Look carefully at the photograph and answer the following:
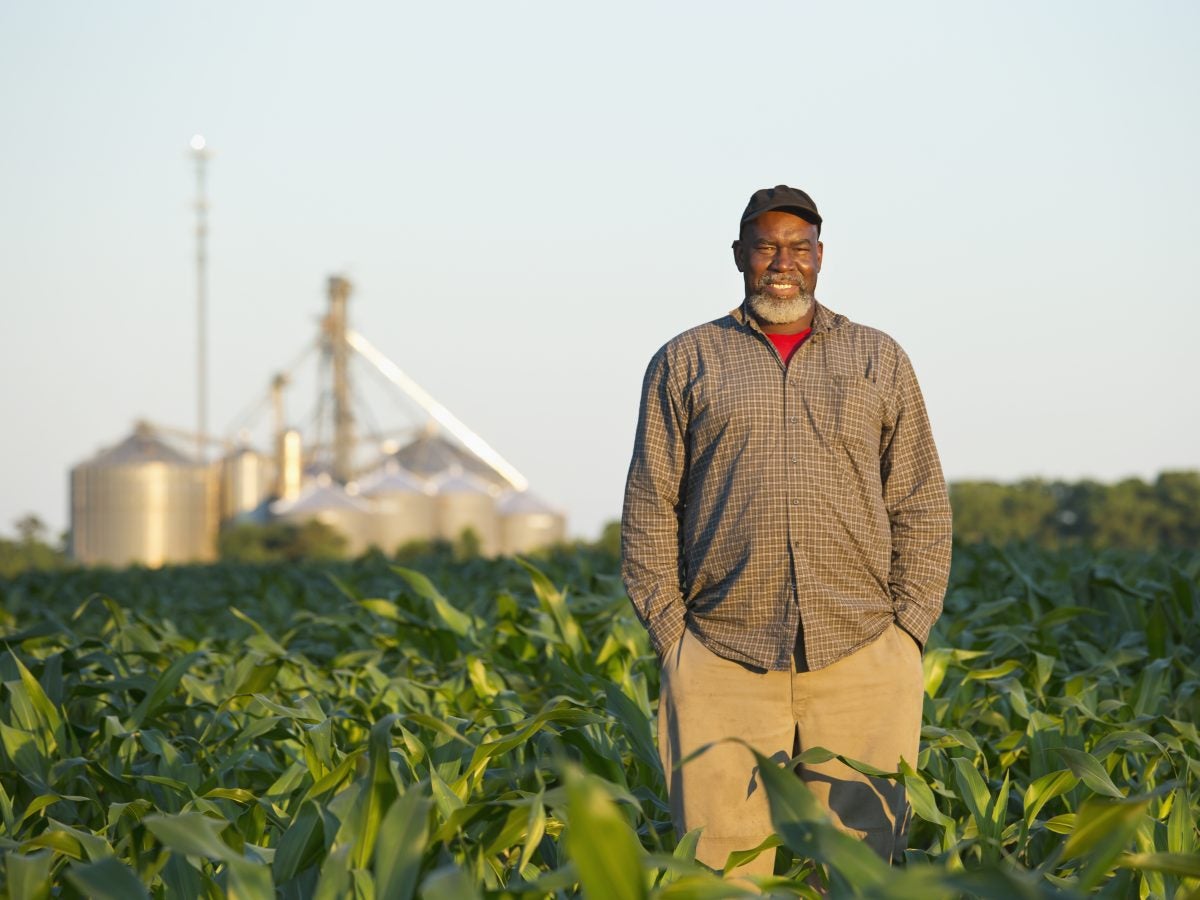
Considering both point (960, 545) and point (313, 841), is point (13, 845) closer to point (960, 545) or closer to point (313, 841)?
point (313, 841)

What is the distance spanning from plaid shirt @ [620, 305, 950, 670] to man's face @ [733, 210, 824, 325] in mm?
69

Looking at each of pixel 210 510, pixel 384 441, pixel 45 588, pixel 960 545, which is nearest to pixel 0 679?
pixel 960 545

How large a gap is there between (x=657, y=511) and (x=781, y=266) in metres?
0.64

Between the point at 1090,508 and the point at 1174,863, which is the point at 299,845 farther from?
the point at 1090,508

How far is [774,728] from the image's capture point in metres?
3.75

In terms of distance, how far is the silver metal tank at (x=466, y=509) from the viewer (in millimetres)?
67812

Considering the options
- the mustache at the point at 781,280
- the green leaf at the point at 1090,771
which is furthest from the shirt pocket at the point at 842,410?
the green leaf at the point at 1090,771

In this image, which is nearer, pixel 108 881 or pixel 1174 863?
pixel 1174 863

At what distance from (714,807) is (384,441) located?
84718 mm

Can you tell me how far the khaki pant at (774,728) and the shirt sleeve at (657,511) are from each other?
0.34ft

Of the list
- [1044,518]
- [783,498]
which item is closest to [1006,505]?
[1044,518]

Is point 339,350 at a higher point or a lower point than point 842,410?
lower

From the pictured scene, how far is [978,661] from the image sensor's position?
5859 millimetres

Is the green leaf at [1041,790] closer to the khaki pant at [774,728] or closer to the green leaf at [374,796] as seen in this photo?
the khaki pant at [774,728]
